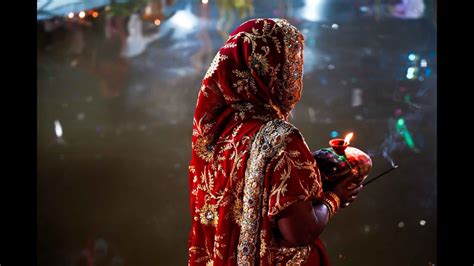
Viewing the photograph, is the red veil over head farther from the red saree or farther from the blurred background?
the blurred background

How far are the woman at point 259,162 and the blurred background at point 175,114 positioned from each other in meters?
2.18

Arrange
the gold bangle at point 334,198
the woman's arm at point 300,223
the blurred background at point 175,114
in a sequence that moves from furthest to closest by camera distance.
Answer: the blurred background at point 175,114 → the gold bangle at point 334,198 → the woman's arm at point 300,223

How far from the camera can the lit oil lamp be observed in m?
1.56

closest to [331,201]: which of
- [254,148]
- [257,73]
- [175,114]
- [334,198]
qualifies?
[334,198]

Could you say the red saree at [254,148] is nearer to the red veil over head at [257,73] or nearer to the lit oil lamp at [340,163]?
the red veil over head at [257,73]

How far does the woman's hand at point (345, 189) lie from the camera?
1.56 metres

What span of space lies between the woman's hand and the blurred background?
2.11m

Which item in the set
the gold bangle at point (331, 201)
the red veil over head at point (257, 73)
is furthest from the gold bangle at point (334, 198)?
the red veil over head at point (257, 73)

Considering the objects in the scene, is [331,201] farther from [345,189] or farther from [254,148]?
[254,148]

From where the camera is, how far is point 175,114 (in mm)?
4129

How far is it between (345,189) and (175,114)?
268 cm

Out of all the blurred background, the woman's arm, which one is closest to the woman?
the woman's arm

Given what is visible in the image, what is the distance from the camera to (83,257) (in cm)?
364
